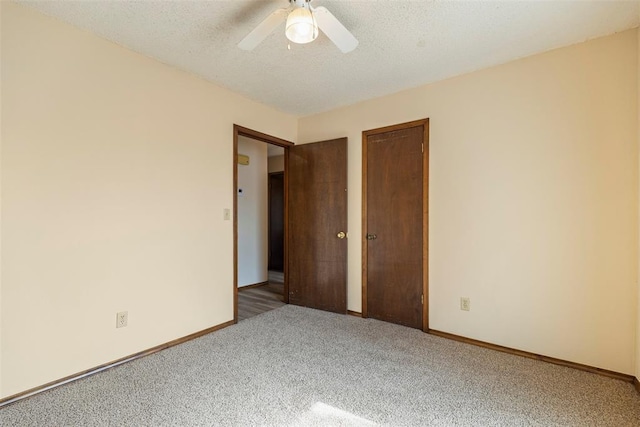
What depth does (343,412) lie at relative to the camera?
5.67 ft

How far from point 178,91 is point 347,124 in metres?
1.79

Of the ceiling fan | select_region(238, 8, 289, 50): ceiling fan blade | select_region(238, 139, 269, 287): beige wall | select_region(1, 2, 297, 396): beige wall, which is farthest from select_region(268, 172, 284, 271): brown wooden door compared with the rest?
the ceiling fan

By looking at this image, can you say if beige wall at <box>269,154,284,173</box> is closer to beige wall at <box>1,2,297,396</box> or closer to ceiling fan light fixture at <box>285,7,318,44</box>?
beige wall at <box>1,2,297,396</box>

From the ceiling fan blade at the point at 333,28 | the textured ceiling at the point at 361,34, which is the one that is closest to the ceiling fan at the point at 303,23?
the ceiling fan blade at the point at 333,28

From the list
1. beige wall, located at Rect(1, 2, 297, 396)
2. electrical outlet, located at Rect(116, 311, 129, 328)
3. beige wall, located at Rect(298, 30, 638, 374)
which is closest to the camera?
beige wall, located at Rect(1, 2, 297, 396)

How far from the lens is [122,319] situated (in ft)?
7.58

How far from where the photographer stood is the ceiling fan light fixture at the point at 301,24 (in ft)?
5.30

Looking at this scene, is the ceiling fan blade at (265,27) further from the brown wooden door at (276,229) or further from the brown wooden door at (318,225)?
the brown wooden door at (276,229)

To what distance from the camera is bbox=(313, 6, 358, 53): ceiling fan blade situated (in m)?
1.64

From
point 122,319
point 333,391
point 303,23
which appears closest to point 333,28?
point 303,23

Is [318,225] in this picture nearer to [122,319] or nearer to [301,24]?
[122,319]

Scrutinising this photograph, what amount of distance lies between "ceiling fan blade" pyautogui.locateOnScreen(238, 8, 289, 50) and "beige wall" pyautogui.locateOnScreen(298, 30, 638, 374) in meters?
1.78

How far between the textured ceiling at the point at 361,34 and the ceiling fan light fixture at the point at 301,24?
0.29 metres

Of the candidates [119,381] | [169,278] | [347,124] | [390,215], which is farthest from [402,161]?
[119,381]
